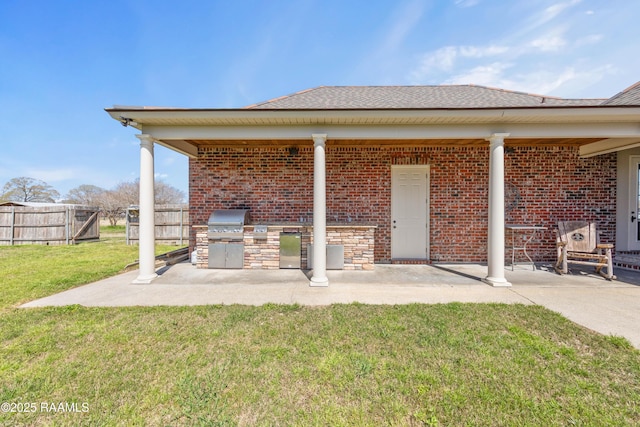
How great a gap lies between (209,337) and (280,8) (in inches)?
315

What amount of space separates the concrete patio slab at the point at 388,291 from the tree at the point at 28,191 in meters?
40.1

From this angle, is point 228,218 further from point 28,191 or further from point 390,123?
point 28,191

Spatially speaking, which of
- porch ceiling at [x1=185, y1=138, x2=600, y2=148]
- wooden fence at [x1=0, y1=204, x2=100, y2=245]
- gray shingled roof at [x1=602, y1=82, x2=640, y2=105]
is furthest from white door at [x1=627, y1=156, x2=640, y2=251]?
wooden fence at [x1=0, y1=204, x2=100, y2=245]

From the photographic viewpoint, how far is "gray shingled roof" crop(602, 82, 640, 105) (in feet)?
17.4

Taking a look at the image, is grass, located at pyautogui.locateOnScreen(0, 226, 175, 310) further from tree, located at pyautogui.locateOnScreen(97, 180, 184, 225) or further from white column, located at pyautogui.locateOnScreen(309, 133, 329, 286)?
tree, located at pyautogui.locateOnScreen(97, 180, 184, 225)

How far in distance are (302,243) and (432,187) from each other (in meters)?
3.54

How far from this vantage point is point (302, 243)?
595 centimetres

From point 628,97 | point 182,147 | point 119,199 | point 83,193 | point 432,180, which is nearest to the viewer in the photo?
point 628,97

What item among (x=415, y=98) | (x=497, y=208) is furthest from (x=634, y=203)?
(x=415, y=98)

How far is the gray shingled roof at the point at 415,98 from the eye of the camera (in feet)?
18.3

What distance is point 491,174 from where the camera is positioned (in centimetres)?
477

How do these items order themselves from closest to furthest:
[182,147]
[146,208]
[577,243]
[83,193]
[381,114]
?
[381,114] < [146,208] < [577,243] < [182,147] < [83,193]

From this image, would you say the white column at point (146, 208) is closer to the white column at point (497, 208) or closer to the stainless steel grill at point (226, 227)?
the stainless steel grill at point (226, 227)

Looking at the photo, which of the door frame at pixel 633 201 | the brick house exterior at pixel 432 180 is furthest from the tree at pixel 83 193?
the door frame at pixel 633 201
